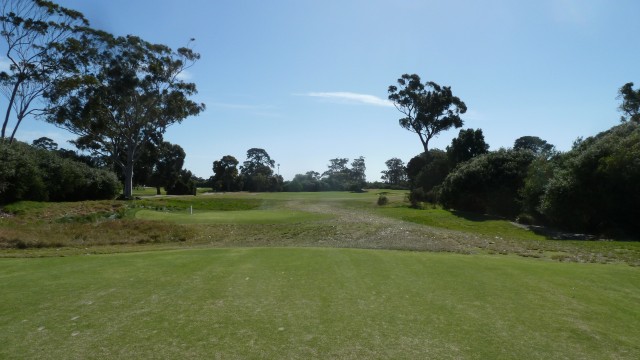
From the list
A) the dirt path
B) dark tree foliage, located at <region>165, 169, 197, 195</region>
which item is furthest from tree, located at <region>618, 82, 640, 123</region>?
dark tree foliage, located at <region>165, 169, 197, 195</region>

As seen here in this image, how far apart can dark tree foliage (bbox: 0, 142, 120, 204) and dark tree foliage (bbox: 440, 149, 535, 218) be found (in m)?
33.9

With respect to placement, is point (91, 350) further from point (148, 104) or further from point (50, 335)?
point (148, 104)

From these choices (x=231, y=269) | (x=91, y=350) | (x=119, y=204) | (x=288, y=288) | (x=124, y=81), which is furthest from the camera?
(x=124, y=81)

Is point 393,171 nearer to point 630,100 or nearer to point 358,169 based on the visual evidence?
point 358,169

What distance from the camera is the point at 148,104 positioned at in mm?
52219

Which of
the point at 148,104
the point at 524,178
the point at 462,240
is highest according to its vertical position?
the point at 148,104

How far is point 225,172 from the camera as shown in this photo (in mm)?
99375

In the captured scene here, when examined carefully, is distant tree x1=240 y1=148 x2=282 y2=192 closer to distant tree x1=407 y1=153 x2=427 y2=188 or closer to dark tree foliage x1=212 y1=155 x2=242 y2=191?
dark tree foliage x1=212 y1=155 x2=242 y2=191

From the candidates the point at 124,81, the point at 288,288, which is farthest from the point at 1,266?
the point at 124,81

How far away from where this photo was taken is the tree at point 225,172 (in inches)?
3900

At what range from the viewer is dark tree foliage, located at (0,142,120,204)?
3194cm

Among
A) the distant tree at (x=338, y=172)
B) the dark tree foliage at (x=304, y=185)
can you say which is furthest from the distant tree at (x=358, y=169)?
the dark tree foliage at (x=304, y=185)

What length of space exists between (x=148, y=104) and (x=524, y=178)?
40786mm

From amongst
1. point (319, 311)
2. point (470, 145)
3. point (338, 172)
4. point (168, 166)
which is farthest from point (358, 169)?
point (319, 311)
